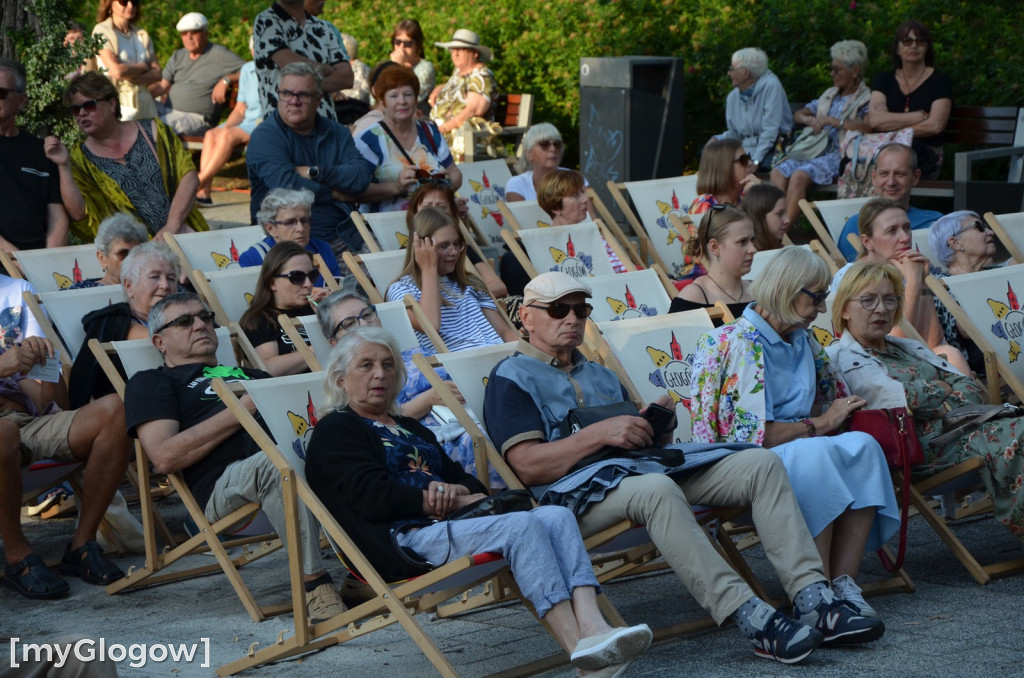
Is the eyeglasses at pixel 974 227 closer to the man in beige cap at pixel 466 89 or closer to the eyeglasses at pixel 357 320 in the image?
the eyeglasses at pixel 357 320

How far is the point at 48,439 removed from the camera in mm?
5527

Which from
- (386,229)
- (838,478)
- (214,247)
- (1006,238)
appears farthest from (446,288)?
(1006,238)

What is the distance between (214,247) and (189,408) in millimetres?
2182

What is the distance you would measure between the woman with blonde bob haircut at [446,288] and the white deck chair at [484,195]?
2.03m

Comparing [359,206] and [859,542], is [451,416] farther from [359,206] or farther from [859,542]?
[359,206]

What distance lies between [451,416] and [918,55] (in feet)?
18.4

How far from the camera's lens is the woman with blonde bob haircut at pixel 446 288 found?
6695mm

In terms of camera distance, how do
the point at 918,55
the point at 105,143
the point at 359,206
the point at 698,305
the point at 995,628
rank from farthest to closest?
the point at 918,55, the point at 359,206, the point at 105,143, the point at 698,305, the point at 995,628

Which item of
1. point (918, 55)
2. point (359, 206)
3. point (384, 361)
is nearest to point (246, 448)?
point (384, 361)

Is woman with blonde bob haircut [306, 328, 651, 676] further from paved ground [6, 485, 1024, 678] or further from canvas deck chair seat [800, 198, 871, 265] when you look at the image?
canvas deck chair seat [800, 198, 871, 265]

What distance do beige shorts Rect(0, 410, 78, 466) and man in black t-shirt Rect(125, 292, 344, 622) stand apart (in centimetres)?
35

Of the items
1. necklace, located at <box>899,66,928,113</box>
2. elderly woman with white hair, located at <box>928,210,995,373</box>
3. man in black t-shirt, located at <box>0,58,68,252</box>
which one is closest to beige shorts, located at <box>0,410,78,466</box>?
man in black t-shirt, located at <box>0,58,68,252</box>

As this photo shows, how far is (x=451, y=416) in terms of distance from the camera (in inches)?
228

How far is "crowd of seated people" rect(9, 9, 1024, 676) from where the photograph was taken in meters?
4.51
